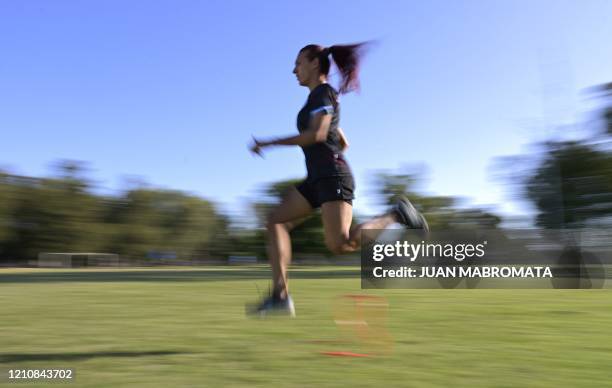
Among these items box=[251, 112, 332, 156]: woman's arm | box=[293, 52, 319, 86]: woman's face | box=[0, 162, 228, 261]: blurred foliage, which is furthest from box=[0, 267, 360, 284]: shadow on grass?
box=[0, 162, 228, 261]: blurred foliage

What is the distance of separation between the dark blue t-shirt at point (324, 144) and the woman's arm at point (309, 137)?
0.06 metres

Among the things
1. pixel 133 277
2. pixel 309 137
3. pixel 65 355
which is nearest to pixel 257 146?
pixel 309 137

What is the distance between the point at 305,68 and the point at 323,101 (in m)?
0.42

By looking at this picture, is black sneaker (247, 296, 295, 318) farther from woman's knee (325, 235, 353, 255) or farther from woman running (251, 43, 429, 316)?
woman's knee (325, 235, 353, 255)

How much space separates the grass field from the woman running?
0.62 m

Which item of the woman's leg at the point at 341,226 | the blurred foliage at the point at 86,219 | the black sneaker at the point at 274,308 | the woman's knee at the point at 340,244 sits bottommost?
the black sneaker at the point at 274,308

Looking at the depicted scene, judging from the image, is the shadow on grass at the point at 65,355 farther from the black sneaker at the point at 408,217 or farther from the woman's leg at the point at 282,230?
the black sneaker at the point at 408,217

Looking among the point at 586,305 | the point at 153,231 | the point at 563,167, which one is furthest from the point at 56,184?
the point at 586,305

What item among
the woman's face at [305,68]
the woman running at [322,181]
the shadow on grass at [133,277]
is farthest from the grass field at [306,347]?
the shadow on grass at [133,277]

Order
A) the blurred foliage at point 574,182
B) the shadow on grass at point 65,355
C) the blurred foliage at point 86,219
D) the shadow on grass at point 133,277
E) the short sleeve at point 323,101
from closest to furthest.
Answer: the shadow on grass at point 65,355 → the short sleeve at point 323,101 → the shadow on grass at point 133,277 → the blurred foliage at point 574,182 → the blurred foliage at point 86,219

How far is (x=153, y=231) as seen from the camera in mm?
73312

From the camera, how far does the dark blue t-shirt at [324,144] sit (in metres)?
4.07

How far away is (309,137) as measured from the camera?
13.0 feet

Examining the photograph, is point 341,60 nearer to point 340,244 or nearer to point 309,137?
point 309,137
